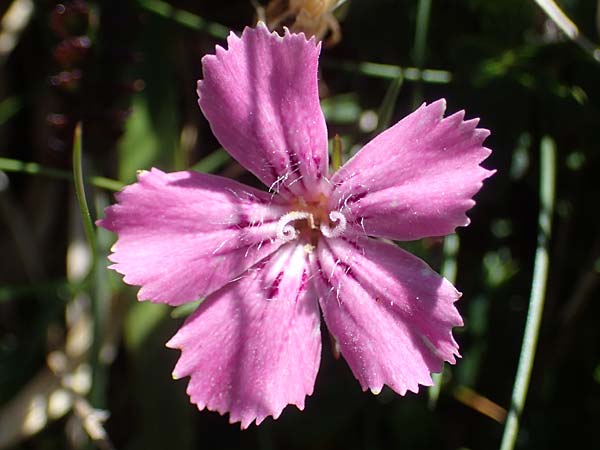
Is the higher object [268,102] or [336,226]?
[268,102]

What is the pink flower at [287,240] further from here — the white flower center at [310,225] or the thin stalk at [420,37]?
the thin stalk at [420,37]

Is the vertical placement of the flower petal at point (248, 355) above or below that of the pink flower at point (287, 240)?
below

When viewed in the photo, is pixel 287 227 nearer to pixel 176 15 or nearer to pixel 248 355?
pixel 248 355

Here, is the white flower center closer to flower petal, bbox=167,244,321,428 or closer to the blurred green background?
flower petal, bbox=167,244,321,428

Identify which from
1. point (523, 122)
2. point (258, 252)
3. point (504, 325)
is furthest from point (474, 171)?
point (504, 325)

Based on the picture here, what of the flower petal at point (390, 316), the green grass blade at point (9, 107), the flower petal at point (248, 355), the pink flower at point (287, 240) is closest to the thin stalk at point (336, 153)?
the pink flower at point (287, 240)

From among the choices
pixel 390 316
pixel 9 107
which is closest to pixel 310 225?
pixel 390 316
